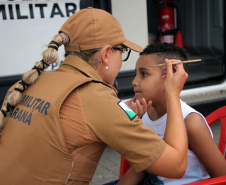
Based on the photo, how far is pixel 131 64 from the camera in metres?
3.12

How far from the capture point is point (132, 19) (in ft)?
10.0

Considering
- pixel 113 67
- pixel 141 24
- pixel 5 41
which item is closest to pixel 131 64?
pixel 141 24

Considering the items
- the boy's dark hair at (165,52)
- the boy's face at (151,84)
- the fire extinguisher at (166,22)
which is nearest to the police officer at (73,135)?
the boy's face at (151,84)

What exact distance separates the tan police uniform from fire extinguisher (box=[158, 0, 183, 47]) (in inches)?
148

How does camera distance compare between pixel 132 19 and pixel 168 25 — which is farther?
pixel 168 25

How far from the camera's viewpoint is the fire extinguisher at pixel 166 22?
4691mm

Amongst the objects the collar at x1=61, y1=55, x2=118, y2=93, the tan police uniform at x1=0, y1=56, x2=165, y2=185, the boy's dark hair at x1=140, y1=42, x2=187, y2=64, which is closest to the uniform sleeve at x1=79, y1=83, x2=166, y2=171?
the tan police uniform at x1=0, y1=56, x2=165, y2=185

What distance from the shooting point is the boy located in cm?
136

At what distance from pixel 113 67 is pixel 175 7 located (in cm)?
380

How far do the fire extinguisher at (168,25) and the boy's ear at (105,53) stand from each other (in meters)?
3.52

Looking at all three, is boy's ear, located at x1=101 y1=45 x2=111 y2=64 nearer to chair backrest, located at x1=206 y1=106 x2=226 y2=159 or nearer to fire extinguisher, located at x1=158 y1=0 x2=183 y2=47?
chair backrest, located at x1=206 y1=106 x2=226 y2=159

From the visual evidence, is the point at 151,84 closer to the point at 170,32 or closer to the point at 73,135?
the point at 73,135

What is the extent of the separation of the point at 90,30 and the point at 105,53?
121mm

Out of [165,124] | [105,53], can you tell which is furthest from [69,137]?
[165,124]
